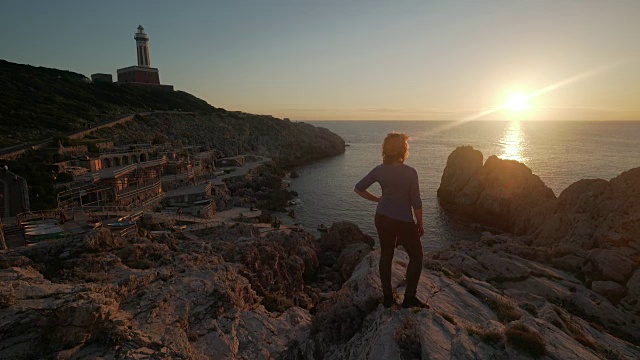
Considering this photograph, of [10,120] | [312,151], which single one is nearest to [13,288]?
[10,120]

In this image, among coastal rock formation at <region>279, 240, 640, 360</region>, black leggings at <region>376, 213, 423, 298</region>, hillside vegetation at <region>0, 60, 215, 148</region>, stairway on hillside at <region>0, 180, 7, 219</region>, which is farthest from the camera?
hillside vegetation at <region>0, 60, 215, 148</region>

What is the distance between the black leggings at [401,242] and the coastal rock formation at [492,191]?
34.2 m

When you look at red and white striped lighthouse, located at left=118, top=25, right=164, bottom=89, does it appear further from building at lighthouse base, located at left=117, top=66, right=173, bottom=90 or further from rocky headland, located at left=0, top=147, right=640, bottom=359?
rocky headland, located at left=0, top=147, right=640, bottom=359

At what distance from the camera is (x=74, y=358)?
5828 mm

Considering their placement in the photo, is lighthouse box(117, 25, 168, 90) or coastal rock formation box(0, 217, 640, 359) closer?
coastal rock formation box(0, 217, 640, 359)

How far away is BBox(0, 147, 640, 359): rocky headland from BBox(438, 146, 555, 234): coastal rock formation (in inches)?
554

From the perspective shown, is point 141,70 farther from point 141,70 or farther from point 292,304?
point 292,304

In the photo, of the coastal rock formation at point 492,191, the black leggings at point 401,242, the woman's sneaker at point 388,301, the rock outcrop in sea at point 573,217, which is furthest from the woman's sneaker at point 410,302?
the coastal rock formation at point 492,191

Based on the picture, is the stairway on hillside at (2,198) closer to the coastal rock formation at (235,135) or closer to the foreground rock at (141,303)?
the foreground rock at (141,303)

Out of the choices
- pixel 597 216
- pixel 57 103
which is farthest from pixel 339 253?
pixel 57 103

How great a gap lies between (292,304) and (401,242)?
833 centimetres

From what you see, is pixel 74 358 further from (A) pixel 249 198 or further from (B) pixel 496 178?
(B) pixel 496 178

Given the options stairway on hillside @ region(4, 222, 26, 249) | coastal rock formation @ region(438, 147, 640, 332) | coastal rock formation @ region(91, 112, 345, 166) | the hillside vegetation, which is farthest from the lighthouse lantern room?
coastal rock formation @ region(438, 147, 640, 332)

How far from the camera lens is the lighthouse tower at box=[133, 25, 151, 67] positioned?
91500mm
